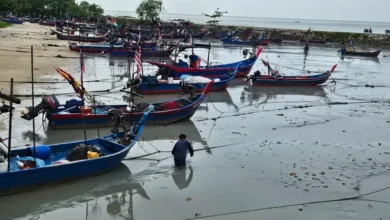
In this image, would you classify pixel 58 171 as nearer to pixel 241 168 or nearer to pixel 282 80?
pixel 241 168

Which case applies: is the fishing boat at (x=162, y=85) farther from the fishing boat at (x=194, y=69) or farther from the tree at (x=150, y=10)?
the tree at (x=150, y=10)

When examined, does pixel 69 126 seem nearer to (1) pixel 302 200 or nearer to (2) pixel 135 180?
(2) pixel 135 180

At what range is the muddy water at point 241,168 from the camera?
8.14 m

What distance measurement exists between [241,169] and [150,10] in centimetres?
5875

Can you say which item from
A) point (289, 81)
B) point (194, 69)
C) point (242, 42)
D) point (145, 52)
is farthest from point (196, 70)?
point (242, 42)

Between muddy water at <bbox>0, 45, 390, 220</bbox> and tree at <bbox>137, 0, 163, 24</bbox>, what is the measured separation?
48.1m

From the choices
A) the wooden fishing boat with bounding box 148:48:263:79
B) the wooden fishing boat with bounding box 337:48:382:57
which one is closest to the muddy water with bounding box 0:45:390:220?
the wooden fishing boat with bounding box 148:48:263:79

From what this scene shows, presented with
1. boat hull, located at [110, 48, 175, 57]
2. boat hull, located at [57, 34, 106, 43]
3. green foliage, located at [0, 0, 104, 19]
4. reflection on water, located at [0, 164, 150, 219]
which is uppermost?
green foliage, located at [0, 0, 104, 19]

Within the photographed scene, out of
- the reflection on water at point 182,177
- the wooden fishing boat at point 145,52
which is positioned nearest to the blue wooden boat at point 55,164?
the reflection on water at point 182,177

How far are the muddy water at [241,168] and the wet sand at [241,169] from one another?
0.02 m

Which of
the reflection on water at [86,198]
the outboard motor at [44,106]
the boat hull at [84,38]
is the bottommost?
the reflection on water at [86,198]

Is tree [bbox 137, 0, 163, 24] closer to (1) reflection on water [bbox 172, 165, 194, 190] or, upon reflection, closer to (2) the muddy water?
(2) the muddy water

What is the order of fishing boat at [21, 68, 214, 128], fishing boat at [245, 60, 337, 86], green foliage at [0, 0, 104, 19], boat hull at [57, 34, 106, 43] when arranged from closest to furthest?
fishing boat at [21, 68, 214, 128] → fishing boat at [245, 60, 337, 86] → boat hull at [57, 34, 106, 43] → green foliage at [0, 0, 104, 19]

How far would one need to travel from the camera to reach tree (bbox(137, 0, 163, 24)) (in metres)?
64.5
